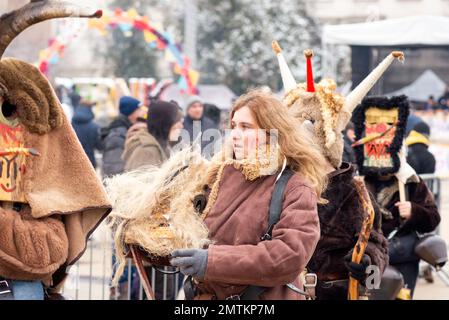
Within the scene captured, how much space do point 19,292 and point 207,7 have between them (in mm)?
29079

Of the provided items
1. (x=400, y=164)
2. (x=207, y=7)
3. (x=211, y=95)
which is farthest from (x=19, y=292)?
(x=207, y=7)

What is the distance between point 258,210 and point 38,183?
97 centimetres

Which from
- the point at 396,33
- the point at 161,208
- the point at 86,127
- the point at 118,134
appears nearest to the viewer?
the point at 161,208

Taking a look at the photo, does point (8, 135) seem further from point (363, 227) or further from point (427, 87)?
point (427, 87)

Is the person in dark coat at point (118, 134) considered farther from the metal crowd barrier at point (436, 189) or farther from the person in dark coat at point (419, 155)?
the metal crowd barrier at point (436, 189)

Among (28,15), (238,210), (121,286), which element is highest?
(28,15)

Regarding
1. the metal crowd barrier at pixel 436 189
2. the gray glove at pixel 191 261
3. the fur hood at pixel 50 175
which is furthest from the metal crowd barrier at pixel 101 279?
the gray glove at pixel 191 261

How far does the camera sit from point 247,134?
4453 millimetres

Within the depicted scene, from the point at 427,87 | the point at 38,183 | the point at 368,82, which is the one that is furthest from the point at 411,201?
the point at 427,87

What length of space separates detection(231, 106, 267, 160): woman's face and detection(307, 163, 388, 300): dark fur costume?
127cm

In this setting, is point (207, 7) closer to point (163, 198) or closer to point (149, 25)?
point (149, 25)

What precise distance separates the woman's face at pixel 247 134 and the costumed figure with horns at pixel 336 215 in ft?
4.08

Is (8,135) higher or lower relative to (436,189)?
higher

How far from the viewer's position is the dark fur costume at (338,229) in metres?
5.66
